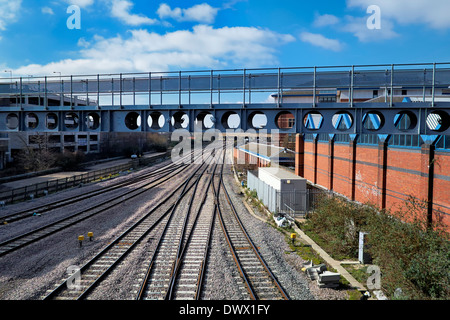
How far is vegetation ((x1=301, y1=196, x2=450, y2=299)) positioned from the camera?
29.3 feet

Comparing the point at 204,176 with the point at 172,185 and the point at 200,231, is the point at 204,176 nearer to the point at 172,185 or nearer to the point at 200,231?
the point at 172,185

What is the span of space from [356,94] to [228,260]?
142 feet

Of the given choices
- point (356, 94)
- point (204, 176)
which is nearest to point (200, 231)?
point (204, 176)

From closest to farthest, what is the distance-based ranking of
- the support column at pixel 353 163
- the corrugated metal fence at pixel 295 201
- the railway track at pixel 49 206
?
the railway track at pixel 49 206
the corrugated metal fence at pixel 295 201
the support column at pixel 353 163

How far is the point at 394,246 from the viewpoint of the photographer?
10.7m

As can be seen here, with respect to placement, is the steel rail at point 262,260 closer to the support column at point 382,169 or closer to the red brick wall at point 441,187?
the support column at point 382,169

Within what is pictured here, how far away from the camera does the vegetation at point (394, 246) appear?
8922 millimetres

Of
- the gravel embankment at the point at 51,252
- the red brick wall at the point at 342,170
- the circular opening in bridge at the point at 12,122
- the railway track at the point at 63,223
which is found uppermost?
the circular opening in bridge at the point at 12,122

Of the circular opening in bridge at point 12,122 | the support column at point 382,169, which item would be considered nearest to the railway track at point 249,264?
the support column at point 382,169

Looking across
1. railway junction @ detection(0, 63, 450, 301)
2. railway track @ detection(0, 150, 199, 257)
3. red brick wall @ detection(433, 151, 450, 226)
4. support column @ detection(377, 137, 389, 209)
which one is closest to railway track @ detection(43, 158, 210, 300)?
railway junction @ detection(0, 63, 450, 301)
